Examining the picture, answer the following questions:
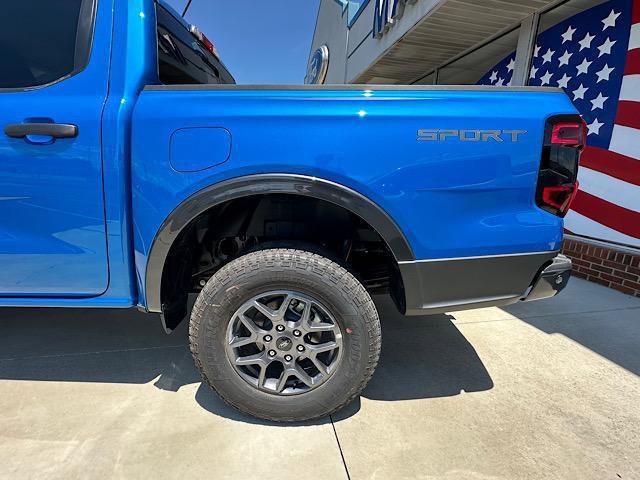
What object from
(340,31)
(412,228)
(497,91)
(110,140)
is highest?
(340,31)

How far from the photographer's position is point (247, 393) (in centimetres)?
185

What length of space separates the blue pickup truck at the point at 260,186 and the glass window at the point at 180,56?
172 mm

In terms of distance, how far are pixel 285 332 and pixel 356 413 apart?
1.99 ft

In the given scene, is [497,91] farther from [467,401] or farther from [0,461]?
[0,461]

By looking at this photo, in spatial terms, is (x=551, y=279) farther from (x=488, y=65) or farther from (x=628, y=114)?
(x=488, y=65)

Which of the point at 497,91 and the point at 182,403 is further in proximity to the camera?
the point at 182,403

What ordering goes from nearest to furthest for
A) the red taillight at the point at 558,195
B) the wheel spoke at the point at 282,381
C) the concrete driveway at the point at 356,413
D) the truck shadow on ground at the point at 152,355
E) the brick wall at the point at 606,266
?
the concrete driveway at the point at 356,413 < the red taillight at the point at 558,195 < the wheel spoke at the point at 282,381 < the truck shadow on ground at the point at 152,355 < the brick wall at the point at 606,266

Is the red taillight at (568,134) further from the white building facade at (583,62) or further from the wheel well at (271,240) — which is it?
the white building facade at (583,62)

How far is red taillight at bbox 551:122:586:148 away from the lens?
172 cm

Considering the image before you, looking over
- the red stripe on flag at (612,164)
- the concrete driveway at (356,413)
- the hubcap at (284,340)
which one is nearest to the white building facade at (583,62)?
the red stripe on flag at (612,164)

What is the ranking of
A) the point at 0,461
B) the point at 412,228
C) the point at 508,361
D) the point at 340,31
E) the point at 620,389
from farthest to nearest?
the point at 340,31
the point at 508,361
the point at 620,389
the point at 412,228
the point at 0,461

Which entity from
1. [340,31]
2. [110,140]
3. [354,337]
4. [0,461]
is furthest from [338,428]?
[340,31]

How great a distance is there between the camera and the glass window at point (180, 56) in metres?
2.07

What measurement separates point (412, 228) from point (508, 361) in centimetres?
148
